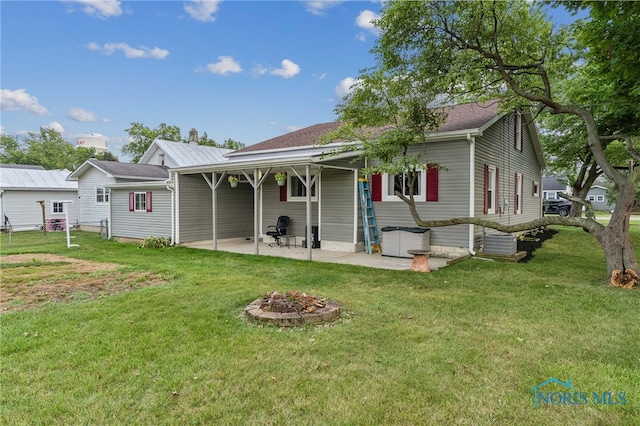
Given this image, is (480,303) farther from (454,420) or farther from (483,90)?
(483,90)

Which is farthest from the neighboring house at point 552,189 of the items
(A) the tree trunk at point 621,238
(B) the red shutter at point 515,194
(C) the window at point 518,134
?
(A) the tree trunk at point 621,238

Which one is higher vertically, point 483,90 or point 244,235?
point 483,90

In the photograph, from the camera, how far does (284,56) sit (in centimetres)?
1631

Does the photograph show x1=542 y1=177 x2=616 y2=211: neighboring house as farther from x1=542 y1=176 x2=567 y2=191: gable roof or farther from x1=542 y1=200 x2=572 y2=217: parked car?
x1=542 y1=200 x2=572 y2=217: parked car

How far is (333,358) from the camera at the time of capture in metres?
3.21

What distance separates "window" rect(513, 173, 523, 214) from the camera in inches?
486

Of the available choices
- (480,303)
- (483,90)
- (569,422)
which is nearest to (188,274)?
(480,303)

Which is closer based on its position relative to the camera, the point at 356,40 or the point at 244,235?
the point at 356,40

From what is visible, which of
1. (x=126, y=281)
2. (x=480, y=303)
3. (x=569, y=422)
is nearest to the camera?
(x=569, y=422)

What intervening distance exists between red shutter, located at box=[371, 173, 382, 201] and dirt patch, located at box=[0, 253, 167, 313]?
5.89 meters

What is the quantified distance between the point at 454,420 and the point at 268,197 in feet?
34.8

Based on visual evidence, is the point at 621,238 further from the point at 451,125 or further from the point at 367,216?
the point at 367,216

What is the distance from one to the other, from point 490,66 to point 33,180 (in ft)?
78.1

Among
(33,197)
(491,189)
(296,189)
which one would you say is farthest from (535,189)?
(33,197)
